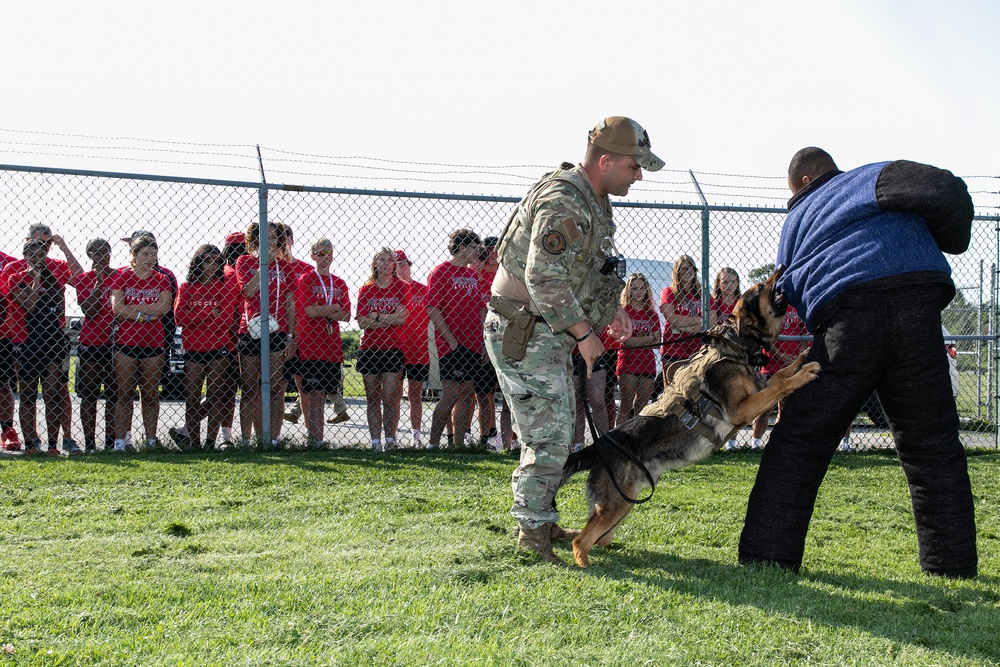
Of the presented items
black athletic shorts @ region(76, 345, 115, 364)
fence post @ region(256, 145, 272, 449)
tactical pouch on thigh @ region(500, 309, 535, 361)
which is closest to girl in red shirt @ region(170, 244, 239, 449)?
fence post @ region(256, 145, 272, 449)

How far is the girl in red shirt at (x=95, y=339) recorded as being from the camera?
7738 mm

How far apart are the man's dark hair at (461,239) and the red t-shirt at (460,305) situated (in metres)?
0.30

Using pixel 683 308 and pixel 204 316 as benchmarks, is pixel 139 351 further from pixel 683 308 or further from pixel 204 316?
pixel 683 308

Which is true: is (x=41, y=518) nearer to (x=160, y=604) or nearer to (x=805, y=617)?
(x=160, y=604)

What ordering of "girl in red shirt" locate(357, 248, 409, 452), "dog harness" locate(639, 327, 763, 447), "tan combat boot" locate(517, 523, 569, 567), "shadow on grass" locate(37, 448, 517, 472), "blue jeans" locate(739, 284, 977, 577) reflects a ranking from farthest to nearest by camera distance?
"girl in red shirt" locate(357, 248, 409, 452) → "shadow on grass" locate(37, 448, 517, 472) → "dog harness" locate(639, 327, 763, 447) → "tan combat boot" locate(517, 523, 569, 567) → "blue jeans" locate(739, 284, 977, 577)

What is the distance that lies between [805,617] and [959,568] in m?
1.20

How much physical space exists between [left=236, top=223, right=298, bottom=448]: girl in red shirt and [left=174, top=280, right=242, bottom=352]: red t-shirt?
0.51 feet

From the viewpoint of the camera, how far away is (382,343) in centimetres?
826

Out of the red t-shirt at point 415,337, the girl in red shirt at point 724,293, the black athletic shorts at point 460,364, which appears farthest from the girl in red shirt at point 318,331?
the girl in red shirt at point 724,293

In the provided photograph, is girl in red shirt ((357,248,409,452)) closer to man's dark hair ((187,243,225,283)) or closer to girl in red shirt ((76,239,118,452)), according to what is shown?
man's dark hair ((187,243,225,283))

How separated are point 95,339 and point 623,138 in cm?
558

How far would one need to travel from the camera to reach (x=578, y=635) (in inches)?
126

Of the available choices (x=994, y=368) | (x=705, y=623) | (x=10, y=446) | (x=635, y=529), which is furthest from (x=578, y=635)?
(x=994, y=368)

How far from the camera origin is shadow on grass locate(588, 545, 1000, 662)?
10.8 ft
